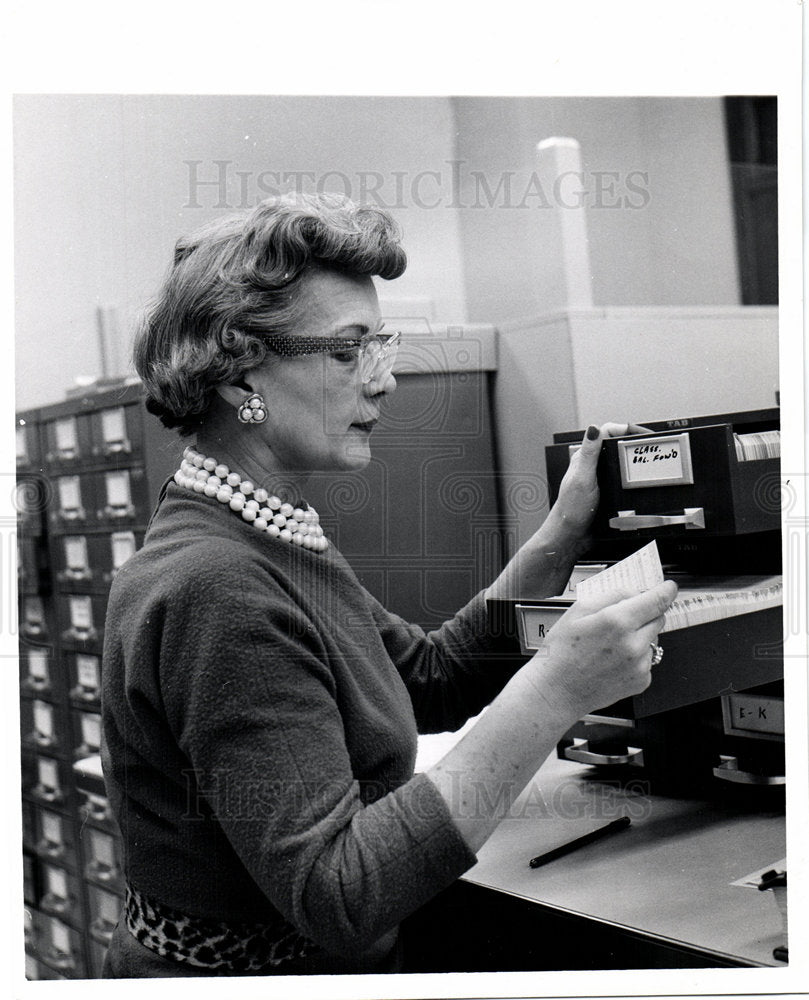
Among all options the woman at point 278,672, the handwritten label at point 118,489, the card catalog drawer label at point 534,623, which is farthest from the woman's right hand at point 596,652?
the handwritten label at point 118,489

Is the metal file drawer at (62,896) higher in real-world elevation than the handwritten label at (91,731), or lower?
lower

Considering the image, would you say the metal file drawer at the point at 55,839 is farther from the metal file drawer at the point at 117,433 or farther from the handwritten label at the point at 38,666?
the metal file drawer at the point at 117,433

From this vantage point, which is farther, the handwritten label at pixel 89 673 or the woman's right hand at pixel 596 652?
the handwritten label at pixel 89 673

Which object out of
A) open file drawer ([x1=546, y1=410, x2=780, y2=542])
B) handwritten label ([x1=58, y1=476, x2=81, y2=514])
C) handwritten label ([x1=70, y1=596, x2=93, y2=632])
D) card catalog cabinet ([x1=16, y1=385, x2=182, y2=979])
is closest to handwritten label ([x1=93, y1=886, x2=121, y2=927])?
card catalog cabinet ([x1=16, y1=385, x2=182, y2=979])

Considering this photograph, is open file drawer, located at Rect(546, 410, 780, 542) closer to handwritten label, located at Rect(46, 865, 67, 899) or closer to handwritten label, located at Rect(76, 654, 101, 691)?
handwritten label, located at Rect(76, 654, 101, 691)

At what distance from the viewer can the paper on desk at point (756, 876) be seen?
0.95 meters

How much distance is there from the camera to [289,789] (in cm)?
74

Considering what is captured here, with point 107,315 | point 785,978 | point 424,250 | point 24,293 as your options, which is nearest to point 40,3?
point 24,293

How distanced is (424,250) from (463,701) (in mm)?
646

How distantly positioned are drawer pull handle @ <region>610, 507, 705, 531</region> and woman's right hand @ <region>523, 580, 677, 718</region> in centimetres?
16

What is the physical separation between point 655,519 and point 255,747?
50 centimetres

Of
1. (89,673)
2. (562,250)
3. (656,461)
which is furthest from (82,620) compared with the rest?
(656,461)

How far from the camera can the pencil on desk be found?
1067mm

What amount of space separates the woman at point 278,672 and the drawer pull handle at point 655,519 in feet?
0.30
